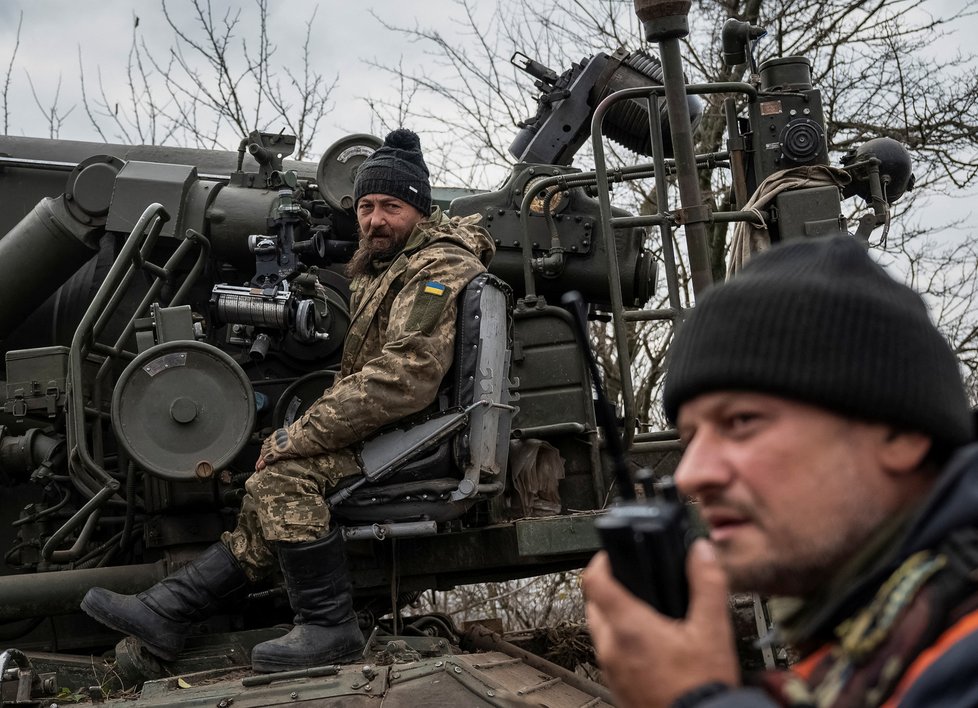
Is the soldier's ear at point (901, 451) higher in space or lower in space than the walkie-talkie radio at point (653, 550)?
higher

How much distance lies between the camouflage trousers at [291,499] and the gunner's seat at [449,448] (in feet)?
0.21

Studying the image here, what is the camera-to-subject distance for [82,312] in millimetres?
5719

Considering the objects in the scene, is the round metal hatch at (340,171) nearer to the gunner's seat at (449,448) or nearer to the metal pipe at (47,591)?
the gunner's seat at (449,448)

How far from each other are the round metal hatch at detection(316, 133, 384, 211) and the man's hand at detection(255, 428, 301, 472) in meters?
1.30

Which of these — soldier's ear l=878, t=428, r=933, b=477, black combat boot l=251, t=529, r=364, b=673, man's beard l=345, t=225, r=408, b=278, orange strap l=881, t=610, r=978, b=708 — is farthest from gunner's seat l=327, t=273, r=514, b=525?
orange strap l=881, t=610, r=978, b=708

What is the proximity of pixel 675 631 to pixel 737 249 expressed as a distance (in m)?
3.82

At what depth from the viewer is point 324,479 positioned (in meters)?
4.27

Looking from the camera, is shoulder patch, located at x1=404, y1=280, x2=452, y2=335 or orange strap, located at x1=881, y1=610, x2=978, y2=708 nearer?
orange strap, located at x1=881, y1=610, x2=978, y2=708

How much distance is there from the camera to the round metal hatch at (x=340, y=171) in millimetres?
5301

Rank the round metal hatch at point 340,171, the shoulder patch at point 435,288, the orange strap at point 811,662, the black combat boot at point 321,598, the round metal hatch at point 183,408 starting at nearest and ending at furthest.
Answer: the orange strap at point 811,662 → the black combat boot at point 321,598 → the shoulder patch at point 435,288 → the round metal hatch at point 183,408 → the round metal hatch at point 340,171

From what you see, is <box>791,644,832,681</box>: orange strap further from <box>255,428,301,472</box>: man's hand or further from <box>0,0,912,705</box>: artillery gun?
<box>255,428,301,472</box>: man's hand

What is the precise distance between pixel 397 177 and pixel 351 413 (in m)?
1.01

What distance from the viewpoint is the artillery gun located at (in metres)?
4.37

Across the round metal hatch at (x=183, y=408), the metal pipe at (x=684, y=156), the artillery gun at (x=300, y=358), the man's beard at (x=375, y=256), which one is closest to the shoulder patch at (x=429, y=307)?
the artillery gun at (x=300, y=358)
